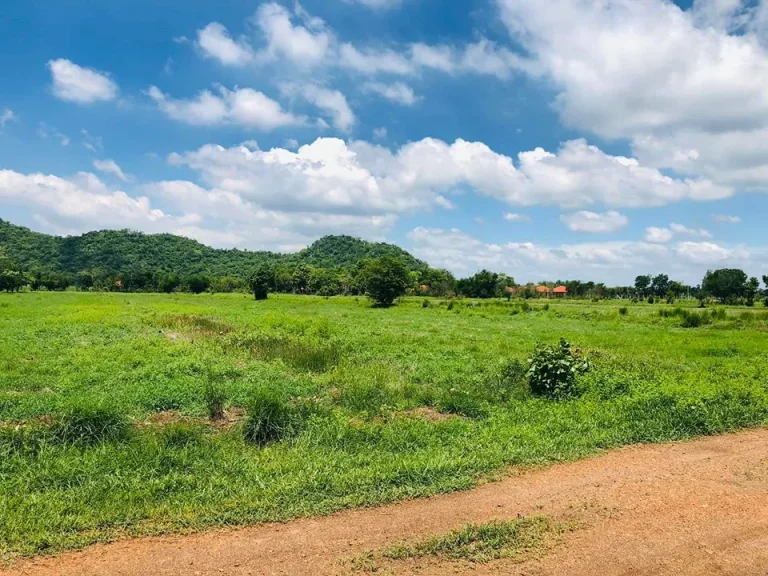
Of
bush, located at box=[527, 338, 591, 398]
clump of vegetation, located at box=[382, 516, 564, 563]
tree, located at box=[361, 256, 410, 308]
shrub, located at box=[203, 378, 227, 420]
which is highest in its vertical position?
tree, located at box=[361, 256, 410, 308]

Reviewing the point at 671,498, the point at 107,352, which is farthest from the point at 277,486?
the point at 107,352

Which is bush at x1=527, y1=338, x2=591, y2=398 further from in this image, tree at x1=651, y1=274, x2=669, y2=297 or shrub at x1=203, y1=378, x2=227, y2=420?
tree at x1=651, y1=274, x2=669, y2=297

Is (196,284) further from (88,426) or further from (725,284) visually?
(88,426)

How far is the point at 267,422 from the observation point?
9.18 m

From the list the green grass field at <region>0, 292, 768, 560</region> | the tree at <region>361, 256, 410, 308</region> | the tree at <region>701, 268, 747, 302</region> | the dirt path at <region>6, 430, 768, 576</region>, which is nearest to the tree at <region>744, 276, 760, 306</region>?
the tree at <region>701, 268, 747, 302</region>

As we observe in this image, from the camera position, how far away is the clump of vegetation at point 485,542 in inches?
202

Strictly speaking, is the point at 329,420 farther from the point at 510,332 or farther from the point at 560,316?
the point at 560,316

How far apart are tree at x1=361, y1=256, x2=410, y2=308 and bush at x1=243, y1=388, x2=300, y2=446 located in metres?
57.3

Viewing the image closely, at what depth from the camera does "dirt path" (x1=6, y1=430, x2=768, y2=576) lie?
493 cm

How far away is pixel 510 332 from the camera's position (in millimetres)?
31297

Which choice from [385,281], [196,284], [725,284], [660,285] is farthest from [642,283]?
[196,284]

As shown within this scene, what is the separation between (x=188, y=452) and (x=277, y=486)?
2095mm

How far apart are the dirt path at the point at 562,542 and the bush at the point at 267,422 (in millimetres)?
3331

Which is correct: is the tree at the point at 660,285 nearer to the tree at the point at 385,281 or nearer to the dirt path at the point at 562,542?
the tree at the point at 385,281
